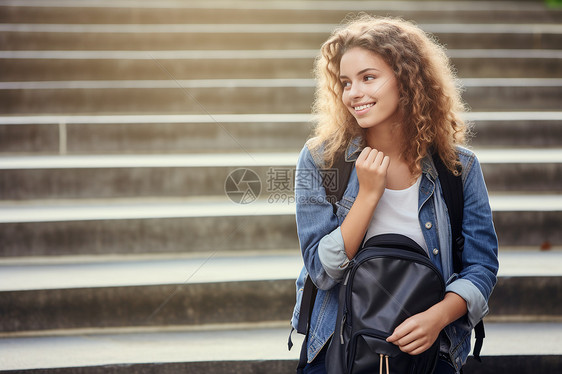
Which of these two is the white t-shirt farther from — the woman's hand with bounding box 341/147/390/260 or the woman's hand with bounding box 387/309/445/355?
the woman's hand with bounding box 387/309/445/355

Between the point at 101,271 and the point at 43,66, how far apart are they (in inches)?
78.8

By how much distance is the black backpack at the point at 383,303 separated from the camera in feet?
3.87

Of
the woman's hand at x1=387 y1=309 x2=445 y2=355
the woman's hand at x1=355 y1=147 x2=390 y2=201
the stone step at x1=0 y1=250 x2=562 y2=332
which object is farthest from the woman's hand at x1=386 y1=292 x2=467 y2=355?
the stone step at x1=0 y1=250 x2=562 y2=332

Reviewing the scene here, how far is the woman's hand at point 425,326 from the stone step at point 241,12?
12.1ft

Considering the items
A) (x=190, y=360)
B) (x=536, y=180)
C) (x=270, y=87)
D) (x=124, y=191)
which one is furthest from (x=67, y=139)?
(x=536, y=180)

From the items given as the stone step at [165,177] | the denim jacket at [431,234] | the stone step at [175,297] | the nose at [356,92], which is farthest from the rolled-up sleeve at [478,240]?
the stone step at [165,177]

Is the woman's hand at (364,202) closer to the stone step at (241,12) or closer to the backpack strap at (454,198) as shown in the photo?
the backpack strap at (454,198)

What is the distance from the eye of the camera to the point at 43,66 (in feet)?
11.9

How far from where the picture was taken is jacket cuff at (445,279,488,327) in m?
1.27

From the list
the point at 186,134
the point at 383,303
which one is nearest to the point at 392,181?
the point at 383,303

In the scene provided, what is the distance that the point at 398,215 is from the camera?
136cm

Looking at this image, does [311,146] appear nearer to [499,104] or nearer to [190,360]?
[190,360]
